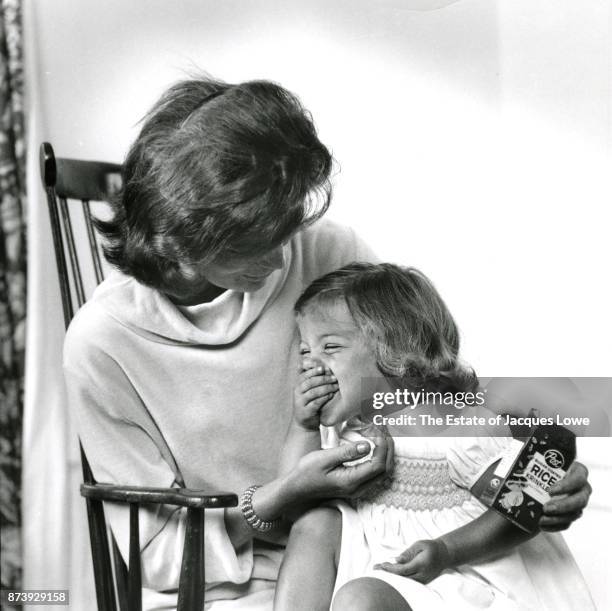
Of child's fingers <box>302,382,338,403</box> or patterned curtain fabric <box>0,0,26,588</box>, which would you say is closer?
child's fingers <box>302,382,338,403</box>

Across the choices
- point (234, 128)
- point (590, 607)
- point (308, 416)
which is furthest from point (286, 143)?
point (590, 607)

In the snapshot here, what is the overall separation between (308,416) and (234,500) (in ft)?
0.51

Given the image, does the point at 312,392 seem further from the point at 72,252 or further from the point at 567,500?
the point at 72,252

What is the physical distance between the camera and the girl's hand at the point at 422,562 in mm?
1077

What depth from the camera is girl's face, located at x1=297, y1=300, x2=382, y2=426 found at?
3.77 feet

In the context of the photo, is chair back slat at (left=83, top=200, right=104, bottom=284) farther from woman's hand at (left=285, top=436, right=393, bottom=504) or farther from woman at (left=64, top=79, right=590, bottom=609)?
woman's hand at (left=285, top=436, right=393, bottom=504)

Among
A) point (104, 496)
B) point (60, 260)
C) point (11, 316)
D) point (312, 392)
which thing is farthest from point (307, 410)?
point (11, 316)

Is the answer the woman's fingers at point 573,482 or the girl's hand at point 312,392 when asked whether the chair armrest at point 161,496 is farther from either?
the woman's fingers at point 573,482

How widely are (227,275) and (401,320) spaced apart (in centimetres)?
24

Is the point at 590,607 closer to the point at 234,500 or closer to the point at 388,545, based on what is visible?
the point at 388,545

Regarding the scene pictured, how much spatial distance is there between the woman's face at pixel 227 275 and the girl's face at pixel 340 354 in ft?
0.29

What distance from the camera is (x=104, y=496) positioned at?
1179mm

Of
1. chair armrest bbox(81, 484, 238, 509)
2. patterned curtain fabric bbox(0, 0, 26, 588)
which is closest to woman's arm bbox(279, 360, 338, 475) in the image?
chair armrest bbox(81, 484, 238, 509)

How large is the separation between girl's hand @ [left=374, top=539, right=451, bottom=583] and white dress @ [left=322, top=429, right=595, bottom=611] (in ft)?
0.05
